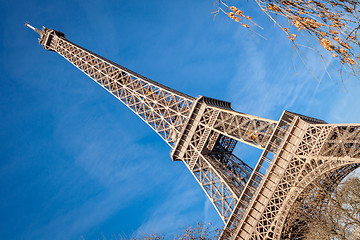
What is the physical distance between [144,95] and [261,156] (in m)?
15.6

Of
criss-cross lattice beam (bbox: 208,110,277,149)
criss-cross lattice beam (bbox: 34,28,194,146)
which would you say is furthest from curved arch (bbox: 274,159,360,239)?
criss-cross lattice beam (bbox: 34,28,194,146)

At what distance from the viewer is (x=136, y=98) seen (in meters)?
34.9

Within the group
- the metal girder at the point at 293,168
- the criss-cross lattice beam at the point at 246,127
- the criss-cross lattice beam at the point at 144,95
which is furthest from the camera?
the criss-cross lattice beam at the point at 144,95

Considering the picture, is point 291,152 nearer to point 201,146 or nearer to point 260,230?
point 260,230

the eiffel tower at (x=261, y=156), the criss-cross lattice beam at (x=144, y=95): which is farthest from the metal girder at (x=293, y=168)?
the criss-cross lattice beam at (x=144, y=95)

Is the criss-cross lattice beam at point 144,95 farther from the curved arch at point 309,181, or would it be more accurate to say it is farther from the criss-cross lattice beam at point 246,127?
the curved arch at point 309,181

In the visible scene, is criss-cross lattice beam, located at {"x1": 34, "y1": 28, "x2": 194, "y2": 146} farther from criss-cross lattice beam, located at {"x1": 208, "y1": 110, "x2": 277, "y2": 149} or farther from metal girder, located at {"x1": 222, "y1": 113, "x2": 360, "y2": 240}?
metal girder, located at {"x1": 222, "y1": 113, "x2": 360, "y2": 240}

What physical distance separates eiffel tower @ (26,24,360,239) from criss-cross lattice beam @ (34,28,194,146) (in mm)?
118

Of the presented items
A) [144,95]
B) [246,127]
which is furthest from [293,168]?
[144,95]

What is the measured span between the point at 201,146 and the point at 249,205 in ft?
24.8

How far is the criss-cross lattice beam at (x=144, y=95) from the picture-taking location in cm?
3058

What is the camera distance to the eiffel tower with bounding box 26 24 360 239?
19094 mm

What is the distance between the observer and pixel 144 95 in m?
32.9

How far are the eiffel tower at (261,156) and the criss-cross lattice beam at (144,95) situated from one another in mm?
118
